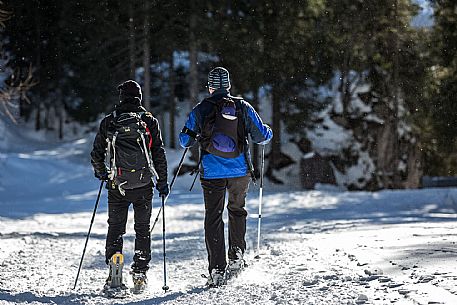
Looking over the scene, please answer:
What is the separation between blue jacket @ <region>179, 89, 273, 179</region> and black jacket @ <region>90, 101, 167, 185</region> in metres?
0.26

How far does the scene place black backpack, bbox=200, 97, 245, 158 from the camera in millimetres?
6125

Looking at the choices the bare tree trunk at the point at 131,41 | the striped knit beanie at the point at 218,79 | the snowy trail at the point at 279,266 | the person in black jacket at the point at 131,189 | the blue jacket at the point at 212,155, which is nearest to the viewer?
the snowy trail at the point at 279,266

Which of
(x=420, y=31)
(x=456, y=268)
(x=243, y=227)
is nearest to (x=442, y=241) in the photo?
(x=456, y=268)

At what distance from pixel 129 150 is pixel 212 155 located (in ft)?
→ 2.76

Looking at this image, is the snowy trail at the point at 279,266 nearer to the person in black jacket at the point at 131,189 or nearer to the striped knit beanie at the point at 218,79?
the person in black jacket at the point at 131,189

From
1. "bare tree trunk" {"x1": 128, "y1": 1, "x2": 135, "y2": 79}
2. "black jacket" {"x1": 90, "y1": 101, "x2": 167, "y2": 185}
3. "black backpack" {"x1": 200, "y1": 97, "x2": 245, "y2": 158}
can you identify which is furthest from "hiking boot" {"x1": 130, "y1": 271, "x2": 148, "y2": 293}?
"bare tree trunk" {"x1": 128, "y1": 1, "x2": 135, "y2": 79}

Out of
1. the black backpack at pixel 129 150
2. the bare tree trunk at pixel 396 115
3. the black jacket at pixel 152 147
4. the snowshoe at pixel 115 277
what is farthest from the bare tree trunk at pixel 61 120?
the snowshoe at pixel 115 277

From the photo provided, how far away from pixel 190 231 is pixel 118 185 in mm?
5962

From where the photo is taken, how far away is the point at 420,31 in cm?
2283

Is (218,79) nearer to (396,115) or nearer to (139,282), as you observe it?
(139,282)

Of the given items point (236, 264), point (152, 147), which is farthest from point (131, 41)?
point (236, 264)

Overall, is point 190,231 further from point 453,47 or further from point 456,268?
point 453,47

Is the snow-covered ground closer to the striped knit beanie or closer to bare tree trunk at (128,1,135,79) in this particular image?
the striped knit beanie

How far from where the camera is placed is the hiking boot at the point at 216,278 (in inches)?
236
